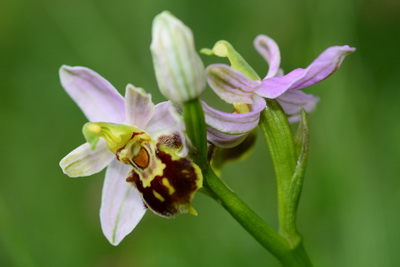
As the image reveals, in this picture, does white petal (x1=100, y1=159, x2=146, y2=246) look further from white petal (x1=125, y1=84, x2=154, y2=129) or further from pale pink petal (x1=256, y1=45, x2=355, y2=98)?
pale pink petal (x1=256, y1=45, x2=355, y2=98)

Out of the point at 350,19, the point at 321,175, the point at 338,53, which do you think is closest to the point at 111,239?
the point at 338,53

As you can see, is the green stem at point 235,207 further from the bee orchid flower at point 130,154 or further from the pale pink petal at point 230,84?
the pale pink petal at point 230,84

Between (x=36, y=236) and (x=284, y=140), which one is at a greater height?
(x=284, y=140)

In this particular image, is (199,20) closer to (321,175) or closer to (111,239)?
(321,175)

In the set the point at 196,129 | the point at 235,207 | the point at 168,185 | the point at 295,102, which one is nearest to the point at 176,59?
the point at 196,129

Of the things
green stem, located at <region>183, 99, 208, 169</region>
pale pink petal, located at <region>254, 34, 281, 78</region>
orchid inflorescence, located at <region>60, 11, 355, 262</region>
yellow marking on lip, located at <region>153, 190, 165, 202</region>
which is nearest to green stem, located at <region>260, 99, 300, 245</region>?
orchid inflorescence, located at <region>60, 11, 355, 262</region>

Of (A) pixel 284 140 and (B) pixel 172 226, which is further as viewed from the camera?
(B) pixel 172 226

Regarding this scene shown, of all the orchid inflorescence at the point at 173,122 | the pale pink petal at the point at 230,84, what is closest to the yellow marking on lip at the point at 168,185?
the orchid inflorescence at the point at 173,122

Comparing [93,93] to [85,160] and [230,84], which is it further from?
[230,84]
